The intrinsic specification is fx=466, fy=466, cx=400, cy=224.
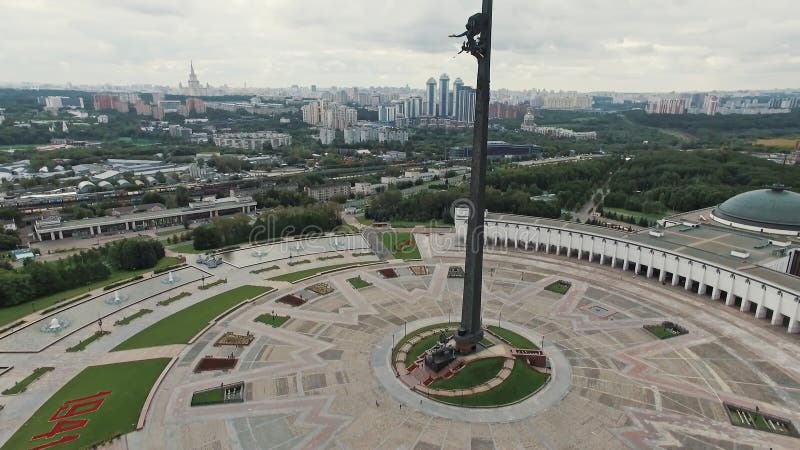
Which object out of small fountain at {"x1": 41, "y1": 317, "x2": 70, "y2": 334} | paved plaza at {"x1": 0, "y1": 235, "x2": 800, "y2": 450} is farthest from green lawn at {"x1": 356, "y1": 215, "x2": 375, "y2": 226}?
small fountain at {"x1": 41, "y1": 317, "x2": 70, "y2": 334}

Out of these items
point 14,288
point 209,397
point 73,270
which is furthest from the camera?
point 73,270

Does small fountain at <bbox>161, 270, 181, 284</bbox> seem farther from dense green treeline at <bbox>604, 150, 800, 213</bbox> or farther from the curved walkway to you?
dense green treeline at <bbox>604, 150, 800, 213</bbox>

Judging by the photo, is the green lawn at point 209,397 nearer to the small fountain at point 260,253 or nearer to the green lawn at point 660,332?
the small fountain at point 260,253

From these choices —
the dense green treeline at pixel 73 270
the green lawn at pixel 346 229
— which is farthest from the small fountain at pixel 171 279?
the green lawn at pixel 346 229

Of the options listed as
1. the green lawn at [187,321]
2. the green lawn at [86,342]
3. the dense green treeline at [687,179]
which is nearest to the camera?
the green lawn at [86,342]

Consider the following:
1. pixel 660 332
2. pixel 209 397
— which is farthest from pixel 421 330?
pixel 660 332

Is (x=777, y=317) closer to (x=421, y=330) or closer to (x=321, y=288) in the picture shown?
(x=421, y=330)

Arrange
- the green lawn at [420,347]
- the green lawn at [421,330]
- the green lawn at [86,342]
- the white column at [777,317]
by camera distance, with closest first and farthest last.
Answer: the green lawn at [420,347]
the green lawn at [86,342]
the green lawn at [421,330]
the white column at [777,317]
